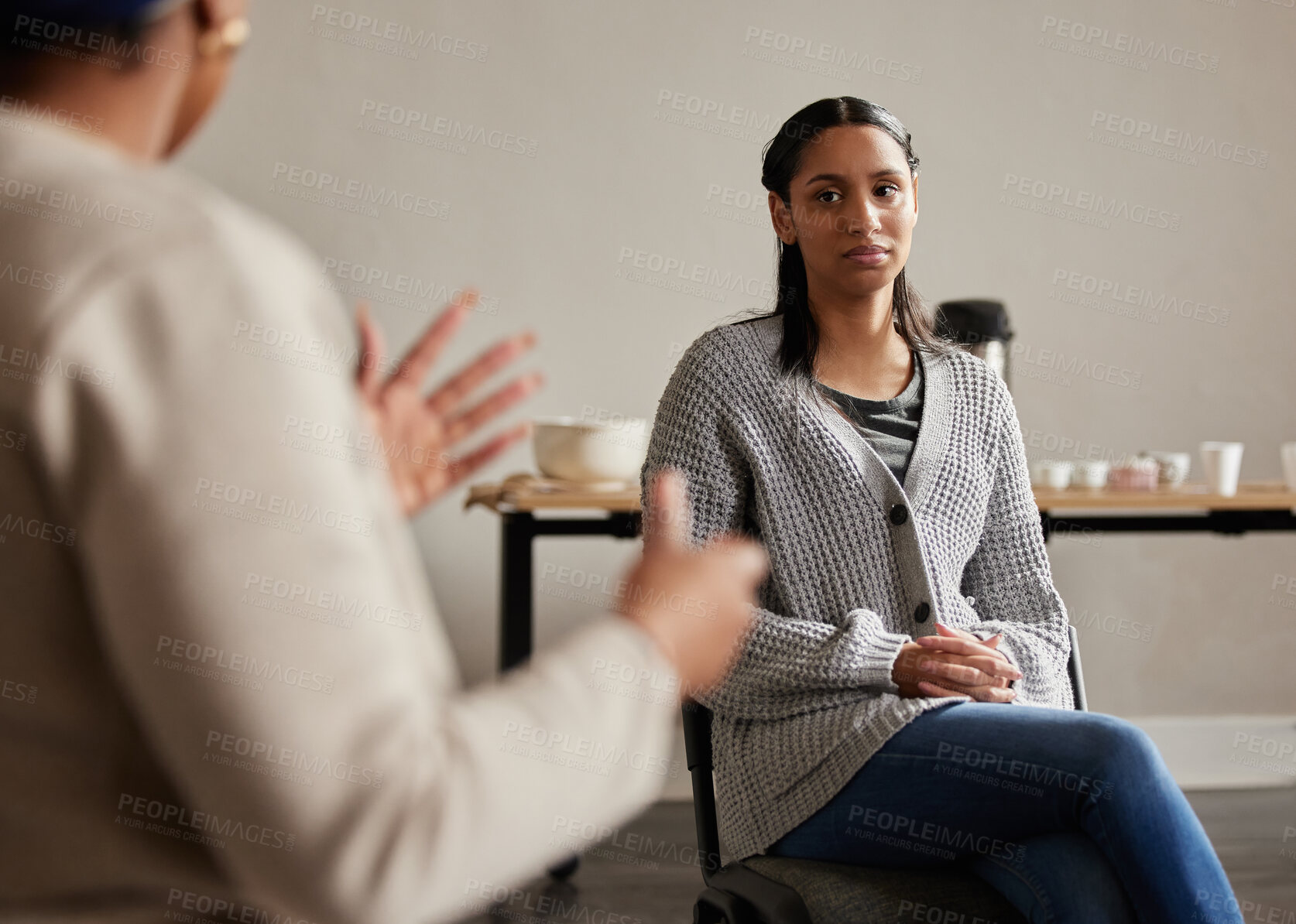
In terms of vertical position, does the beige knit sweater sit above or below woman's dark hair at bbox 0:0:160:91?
below

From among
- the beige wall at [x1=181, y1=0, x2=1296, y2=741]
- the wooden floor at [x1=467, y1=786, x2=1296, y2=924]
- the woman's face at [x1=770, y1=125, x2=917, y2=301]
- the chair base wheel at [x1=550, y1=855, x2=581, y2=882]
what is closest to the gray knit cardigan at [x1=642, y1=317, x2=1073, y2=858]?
the woman's face at [x1=770, y1=125, x2=917, y2=301]

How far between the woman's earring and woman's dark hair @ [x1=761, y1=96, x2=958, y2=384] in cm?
114

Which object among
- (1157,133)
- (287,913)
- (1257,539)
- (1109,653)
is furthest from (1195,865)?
(1157,133)

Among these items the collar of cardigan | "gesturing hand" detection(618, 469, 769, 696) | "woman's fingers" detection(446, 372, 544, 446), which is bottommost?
the collar of cardigan

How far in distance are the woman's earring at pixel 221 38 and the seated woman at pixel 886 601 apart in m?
1.04

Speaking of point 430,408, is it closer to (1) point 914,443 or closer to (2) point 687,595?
(2) point 687,595

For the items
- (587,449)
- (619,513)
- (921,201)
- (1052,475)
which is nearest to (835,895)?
(587,449)

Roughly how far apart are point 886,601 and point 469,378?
3.18ft

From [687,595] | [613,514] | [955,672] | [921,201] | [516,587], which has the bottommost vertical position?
[516,587]

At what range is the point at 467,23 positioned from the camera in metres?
2.91

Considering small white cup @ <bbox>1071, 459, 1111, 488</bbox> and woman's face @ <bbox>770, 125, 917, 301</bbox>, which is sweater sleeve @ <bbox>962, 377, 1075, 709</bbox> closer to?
woman's face @ <bbox>770, 125, 917, 301</bbox>

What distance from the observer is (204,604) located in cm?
35

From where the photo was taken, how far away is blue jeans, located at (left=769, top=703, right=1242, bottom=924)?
3.59ft

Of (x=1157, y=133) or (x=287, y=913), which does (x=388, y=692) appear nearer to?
(x=287, y=913)
